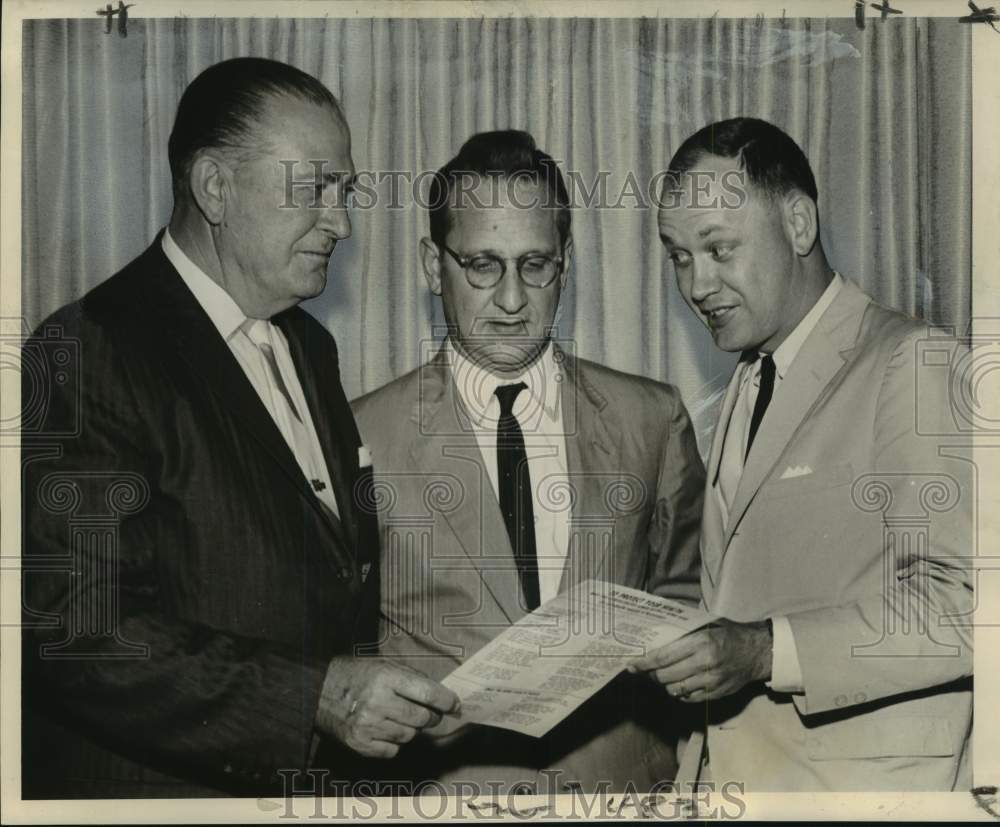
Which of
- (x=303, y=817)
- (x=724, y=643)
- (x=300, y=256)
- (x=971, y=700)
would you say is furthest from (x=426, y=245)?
(x=971, y=700)

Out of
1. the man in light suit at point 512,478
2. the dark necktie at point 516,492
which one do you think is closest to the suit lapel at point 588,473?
the man in light suit at point 512,478

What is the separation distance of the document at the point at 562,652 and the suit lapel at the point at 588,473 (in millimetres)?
59

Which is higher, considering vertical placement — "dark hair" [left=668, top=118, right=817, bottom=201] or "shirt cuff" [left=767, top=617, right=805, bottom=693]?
"dark hair" [left=668, top=118, right=817, bottom=201]

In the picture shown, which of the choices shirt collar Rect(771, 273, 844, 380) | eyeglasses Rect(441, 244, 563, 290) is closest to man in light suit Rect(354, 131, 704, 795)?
eyeglasses Rect(441, 244, 563, 290)

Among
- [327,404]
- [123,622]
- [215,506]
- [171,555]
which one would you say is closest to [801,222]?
[327,404]

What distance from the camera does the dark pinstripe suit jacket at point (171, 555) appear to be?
445 centimetres

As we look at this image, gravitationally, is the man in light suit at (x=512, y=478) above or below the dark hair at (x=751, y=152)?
below

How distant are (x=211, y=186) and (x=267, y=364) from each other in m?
0.58

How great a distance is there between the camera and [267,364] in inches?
180

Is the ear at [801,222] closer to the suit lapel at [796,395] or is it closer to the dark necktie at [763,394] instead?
the suit lapel at [796,395]

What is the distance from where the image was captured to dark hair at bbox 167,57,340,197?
15.0ft

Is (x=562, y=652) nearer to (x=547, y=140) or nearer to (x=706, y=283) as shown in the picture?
(x=706, y=283)

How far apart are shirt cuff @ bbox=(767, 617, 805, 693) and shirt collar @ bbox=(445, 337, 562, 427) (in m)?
0.95

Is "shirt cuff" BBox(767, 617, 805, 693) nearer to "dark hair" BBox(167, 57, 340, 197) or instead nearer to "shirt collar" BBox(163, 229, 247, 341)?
"shirt collar" BBox(163, 229, 247, 341)
